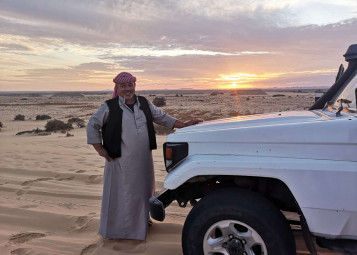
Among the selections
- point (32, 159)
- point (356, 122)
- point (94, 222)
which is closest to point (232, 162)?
point (356, 122)

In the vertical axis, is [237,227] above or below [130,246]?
above

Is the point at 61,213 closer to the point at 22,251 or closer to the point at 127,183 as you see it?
the point at 22,251

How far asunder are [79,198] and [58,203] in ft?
1.27

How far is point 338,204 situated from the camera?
8.52ft

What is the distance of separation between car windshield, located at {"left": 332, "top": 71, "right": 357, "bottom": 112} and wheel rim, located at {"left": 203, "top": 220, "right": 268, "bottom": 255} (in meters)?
1.46

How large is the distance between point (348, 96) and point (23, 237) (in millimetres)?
4069

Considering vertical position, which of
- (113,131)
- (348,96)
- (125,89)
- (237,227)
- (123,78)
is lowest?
(237,227)

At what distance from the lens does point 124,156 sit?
4.16 meters

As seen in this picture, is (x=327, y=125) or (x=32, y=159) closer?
(x=327, y=125)

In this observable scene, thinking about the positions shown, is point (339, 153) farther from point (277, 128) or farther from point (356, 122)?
point (277, 128)

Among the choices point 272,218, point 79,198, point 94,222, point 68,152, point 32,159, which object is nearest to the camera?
point 272,218

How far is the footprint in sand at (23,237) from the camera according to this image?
13.9 ft

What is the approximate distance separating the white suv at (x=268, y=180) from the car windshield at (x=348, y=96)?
12cm

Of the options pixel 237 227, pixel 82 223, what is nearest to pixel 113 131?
pixel 82 223
